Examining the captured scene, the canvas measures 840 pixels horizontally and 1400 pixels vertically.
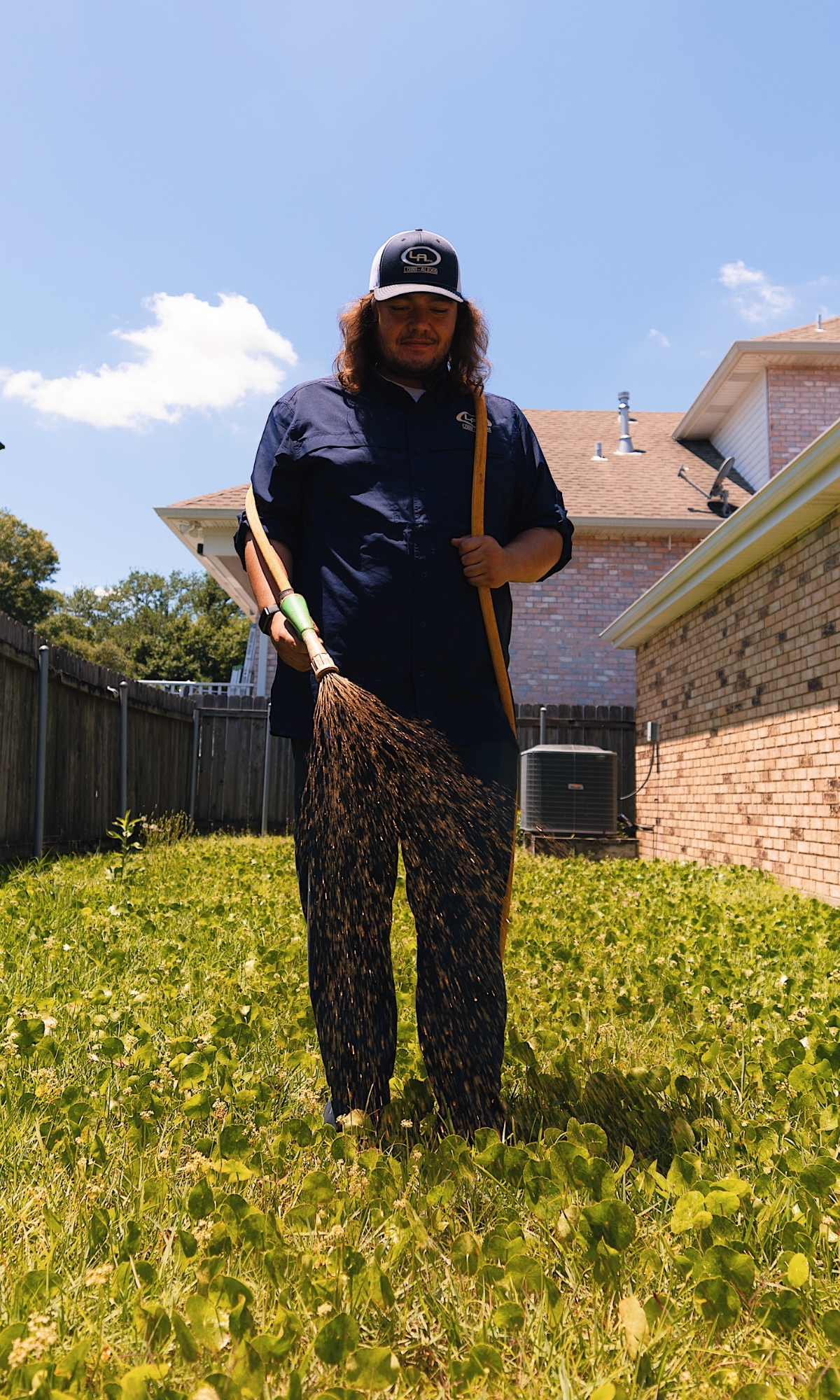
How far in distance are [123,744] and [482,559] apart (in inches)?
321

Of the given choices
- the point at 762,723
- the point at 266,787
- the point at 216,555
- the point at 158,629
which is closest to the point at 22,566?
the point at 158,629

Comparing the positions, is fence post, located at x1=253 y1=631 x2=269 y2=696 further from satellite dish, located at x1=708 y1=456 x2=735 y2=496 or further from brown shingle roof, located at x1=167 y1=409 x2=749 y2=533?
satellite dish, located at x1=708 y1=456 x2=735 y2=496

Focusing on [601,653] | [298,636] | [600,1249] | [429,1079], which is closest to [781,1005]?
[429,1079]

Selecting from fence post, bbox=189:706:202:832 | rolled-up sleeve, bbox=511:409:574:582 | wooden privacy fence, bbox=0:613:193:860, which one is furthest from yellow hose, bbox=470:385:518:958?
fence post, bbox=189:706:202:832

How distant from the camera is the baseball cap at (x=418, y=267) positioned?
2352mm

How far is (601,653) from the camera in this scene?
1486 cm

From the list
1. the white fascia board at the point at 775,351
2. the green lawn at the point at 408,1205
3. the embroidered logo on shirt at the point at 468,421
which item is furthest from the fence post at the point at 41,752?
the white fascia board at the point at 775,351

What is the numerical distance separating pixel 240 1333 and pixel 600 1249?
62cm

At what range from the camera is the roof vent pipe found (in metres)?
17.3

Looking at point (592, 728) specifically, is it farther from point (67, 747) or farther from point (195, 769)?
point (67, 747)

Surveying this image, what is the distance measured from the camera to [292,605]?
7.59 ft

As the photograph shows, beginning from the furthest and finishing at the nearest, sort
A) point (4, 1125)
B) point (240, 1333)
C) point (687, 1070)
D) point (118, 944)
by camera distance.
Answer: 1. point (118, 944)
2. point (687, 1070)
3. point (4, 1125)
4. point (240, 1333)

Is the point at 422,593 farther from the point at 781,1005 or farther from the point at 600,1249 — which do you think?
the point at 781,1005

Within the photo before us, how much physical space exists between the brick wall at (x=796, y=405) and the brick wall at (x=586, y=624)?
188cm
